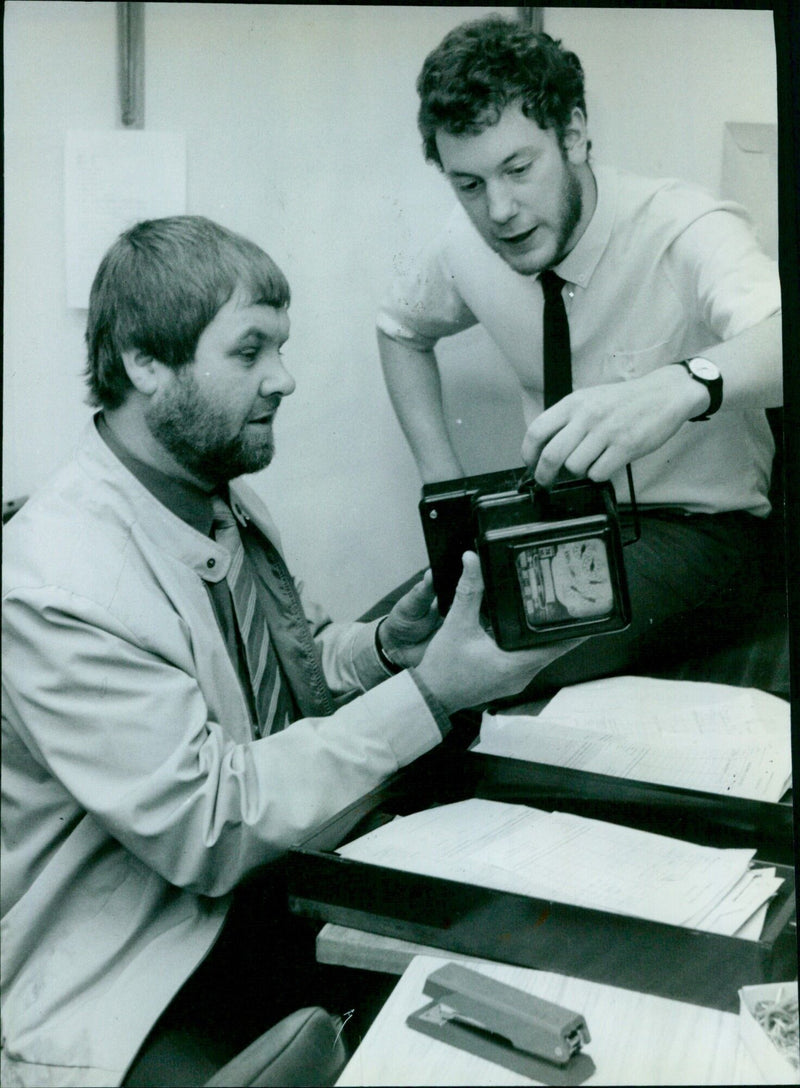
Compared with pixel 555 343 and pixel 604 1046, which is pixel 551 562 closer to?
pixel 555 343

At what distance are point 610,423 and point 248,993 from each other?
0.89 metres

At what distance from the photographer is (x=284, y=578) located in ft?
4.78

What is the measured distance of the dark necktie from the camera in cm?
147

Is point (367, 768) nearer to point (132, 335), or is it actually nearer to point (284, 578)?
point (284, 578)

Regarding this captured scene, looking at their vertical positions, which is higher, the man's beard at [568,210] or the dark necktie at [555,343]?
the man's beard at [568,210]

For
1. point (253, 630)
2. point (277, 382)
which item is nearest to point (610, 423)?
point (277, 382)

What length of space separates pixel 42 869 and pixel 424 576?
2.03 ft

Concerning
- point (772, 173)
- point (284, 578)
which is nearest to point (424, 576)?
point (284, 578)

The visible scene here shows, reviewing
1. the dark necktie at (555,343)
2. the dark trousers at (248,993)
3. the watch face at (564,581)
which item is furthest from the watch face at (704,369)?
the dark trousers at (248,993)

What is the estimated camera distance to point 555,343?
4.85ft

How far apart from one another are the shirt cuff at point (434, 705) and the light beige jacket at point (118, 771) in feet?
0.12

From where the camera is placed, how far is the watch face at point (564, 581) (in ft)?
4.50

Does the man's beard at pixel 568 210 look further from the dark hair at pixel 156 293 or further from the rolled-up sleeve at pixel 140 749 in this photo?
the rolled-up sleeve at pixel 140 749

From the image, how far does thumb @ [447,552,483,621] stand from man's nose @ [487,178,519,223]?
46 cm
